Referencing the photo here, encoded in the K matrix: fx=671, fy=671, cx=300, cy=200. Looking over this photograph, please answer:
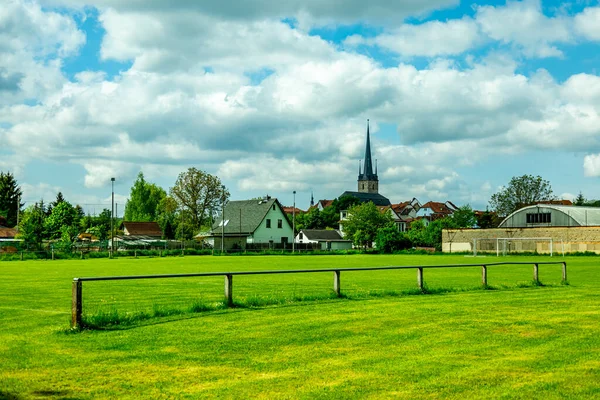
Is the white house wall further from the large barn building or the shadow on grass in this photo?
the shadow on grass

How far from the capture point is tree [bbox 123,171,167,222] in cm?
15389

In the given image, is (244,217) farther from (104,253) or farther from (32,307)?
(32,307)

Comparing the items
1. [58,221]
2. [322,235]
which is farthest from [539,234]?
[58,221]

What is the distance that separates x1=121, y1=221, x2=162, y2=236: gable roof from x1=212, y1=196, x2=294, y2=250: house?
82.8 ft

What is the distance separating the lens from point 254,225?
11238 centimetres

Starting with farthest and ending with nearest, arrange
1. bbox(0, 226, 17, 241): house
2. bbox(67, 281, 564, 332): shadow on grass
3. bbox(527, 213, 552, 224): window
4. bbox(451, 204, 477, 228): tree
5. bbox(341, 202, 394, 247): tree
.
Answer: bbox(451, 204, 477, 228): tree < bbox(341, 202, 394, 247): tree < bbox(0, 226, 17, 241): house < bbox(527, 213, 552, 224): window < bbox(67, 281, 564, 332): shadow on grass

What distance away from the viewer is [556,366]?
372 inches

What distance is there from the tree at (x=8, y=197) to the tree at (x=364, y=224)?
61.3 meters

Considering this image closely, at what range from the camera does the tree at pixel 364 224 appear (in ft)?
398

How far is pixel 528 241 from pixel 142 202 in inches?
3612

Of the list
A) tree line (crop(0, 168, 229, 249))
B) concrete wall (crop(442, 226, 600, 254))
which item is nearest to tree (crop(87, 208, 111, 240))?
tree line (crop(0, 168, 229, 249))

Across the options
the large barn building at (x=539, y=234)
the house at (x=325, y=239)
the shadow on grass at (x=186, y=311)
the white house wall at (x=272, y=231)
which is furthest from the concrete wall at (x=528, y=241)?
the shadow on grass at (x=186, y=311)

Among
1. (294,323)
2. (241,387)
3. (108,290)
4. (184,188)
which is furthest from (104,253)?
(241,387)

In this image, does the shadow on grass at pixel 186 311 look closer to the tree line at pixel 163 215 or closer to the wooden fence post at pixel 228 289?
the wooden fence post at pixel 228 289
